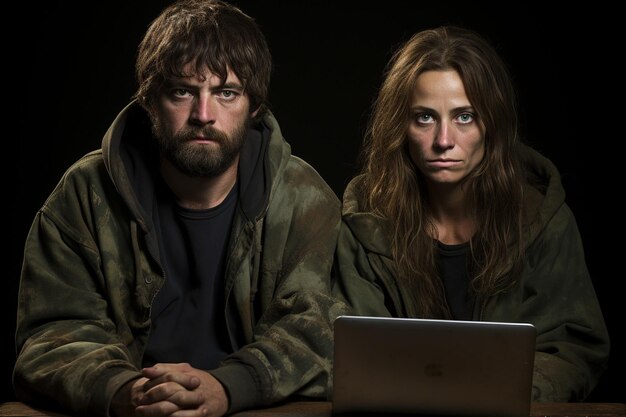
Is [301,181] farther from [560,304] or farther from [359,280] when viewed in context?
[560,304]

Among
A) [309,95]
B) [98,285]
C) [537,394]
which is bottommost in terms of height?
[537,394]

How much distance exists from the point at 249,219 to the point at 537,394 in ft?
3.08

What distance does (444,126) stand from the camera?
374 cm

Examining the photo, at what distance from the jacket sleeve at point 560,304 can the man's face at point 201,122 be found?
888 mm

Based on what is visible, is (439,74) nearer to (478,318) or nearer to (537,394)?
(478,318)

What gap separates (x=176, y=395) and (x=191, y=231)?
0.73 meters

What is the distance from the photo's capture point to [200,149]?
370cm

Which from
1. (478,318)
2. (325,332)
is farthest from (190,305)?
(478,318)

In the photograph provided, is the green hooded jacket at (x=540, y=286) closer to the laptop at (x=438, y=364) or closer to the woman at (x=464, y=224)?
the woman at (x=464, y=224)

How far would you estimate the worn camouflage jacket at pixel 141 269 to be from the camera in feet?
11.5

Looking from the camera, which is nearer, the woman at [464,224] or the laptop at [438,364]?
the laptop at [438,364]

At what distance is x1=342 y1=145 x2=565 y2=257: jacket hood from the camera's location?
149 inches

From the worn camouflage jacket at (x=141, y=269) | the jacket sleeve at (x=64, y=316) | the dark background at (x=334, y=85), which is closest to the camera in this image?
the jacket sleeve at (x=64, y=316)

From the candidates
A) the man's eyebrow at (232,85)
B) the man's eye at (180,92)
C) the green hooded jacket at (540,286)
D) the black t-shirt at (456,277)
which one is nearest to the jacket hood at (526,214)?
the green hooded jacket at (540,286)
